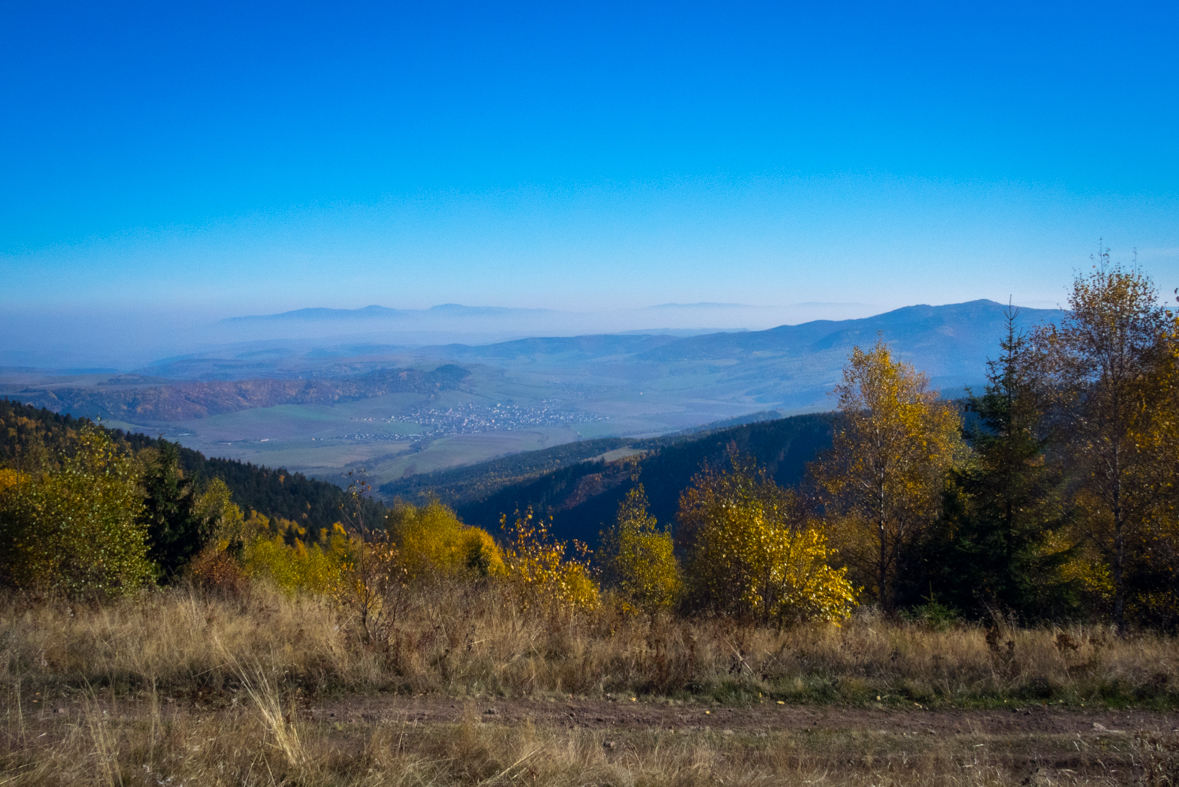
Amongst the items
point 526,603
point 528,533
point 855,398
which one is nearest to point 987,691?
point 526,603

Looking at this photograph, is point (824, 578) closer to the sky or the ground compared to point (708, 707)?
closer to the ground

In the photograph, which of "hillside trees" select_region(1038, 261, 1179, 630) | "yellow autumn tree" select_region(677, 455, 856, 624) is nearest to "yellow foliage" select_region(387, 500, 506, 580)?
"yellow autumn tree" select_region(677, 455, 856, 624)

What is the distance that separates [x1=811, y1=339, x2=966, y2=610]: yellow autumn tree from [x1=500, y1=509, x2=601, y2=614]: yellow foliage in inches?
409

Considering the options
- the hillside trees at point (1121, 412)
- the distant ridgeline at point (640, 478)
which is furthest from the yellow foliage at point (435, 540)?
the distant ridgeline at point (640, 478)

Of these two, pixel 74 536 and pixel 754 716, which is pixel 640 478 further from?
pixel 754 716

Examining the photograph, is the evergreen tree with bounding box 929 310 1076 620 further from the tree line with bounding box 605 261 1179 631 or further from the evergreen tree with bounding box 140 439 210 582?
the evergreen tree with bounding box 140 439 210 582

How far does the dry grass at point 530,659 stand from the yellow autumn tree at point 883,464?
9.94 metres

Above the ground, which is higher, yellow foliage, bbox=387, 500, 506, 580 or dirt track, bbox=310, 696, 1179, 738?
dirt track, bbox=310, 696, 1179, 738

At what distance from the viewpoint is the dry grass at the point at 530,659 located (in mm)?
5578

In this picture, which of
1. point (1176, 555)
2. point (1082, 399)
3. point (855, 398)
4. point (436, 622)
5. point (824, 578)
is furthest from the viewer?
point (855, 398)

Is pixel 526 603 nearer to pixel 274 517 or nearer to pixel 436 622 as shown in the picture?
pixel 436 622

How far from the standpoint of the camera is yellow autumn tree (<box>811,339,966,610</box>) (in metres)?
17.5

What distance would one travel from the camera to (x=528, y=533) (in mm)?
11000

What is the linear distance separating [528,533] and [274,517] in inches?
2924
